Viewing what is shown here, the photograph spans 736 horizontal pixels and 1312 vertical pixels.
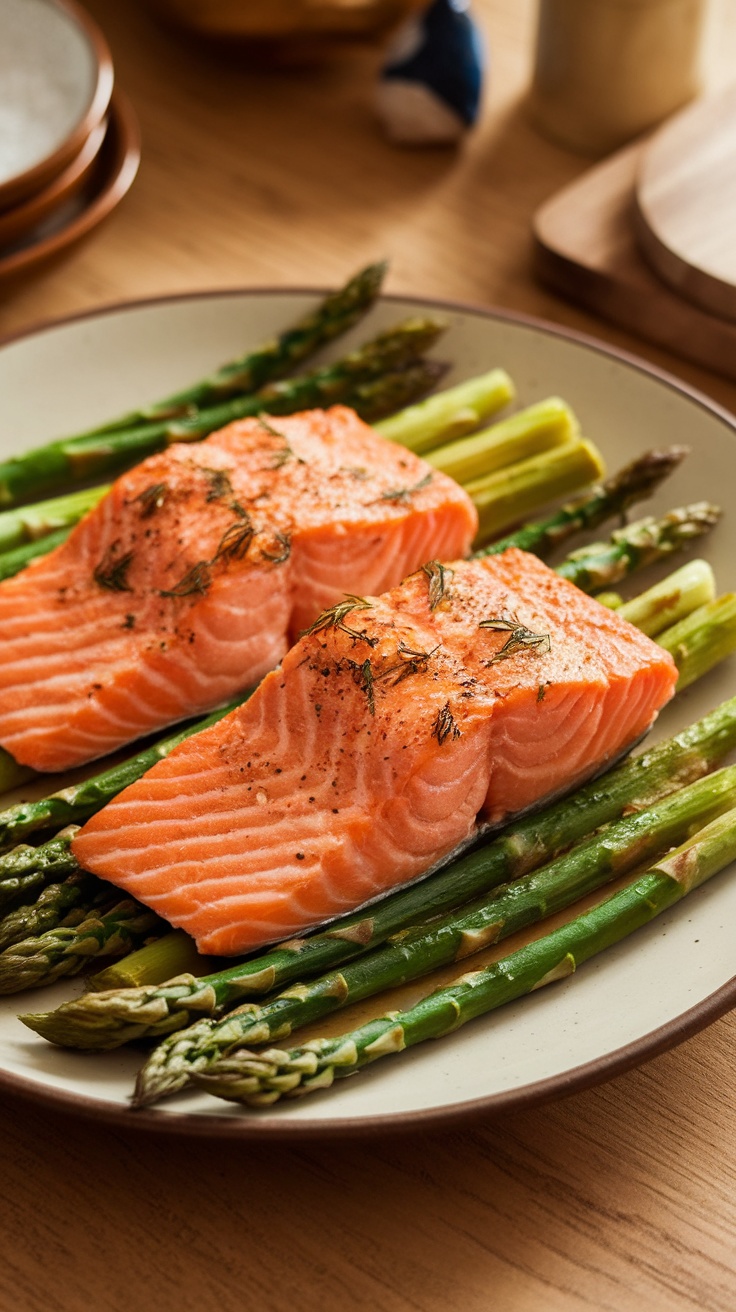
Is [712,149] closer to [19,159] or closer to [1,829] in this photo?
[19,159]

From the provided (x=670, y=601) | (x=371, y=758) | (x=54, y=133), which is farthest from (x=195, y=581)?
(x=54, y=133)

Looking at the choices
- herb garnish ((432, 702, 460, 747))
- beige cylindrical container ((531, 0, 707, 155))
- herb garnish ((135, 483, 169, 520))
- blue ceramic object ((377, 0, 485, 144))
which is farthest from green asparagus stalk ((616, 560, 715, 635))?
blue ceramic object ((377, 0, 485, 144))

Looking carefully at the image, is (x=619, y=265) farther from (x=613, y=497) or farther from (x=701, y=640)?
(x=701, y=640)

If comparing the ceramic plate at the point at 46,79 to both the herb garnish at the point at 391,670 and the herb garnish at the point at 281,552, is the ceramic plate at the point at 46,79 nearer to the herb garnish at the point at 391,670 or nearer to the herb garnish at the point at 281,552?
the herb garnish at the point at 281,552

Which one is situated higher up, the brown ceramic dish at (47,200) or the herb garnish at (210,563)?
the herb garnish at (210,563)

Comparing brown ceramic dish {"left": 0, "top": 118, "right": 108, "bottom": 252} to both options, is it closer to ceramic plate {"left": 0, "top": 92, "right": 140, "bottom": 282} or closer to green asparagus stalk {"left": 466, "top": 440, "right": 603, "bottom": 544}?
ceramic plate {"left": 0, "top": 92, "right": 140, "bottom": 282}

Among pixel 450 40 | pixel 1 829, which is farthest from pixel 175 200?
pixel 1 829

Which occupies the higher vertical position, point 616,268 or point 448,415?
point 616,268

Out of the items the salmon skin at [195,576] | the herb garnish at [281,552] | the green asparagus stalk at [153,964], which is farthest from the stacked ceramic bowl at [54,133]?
the green asparagus stalk at [153,964]
